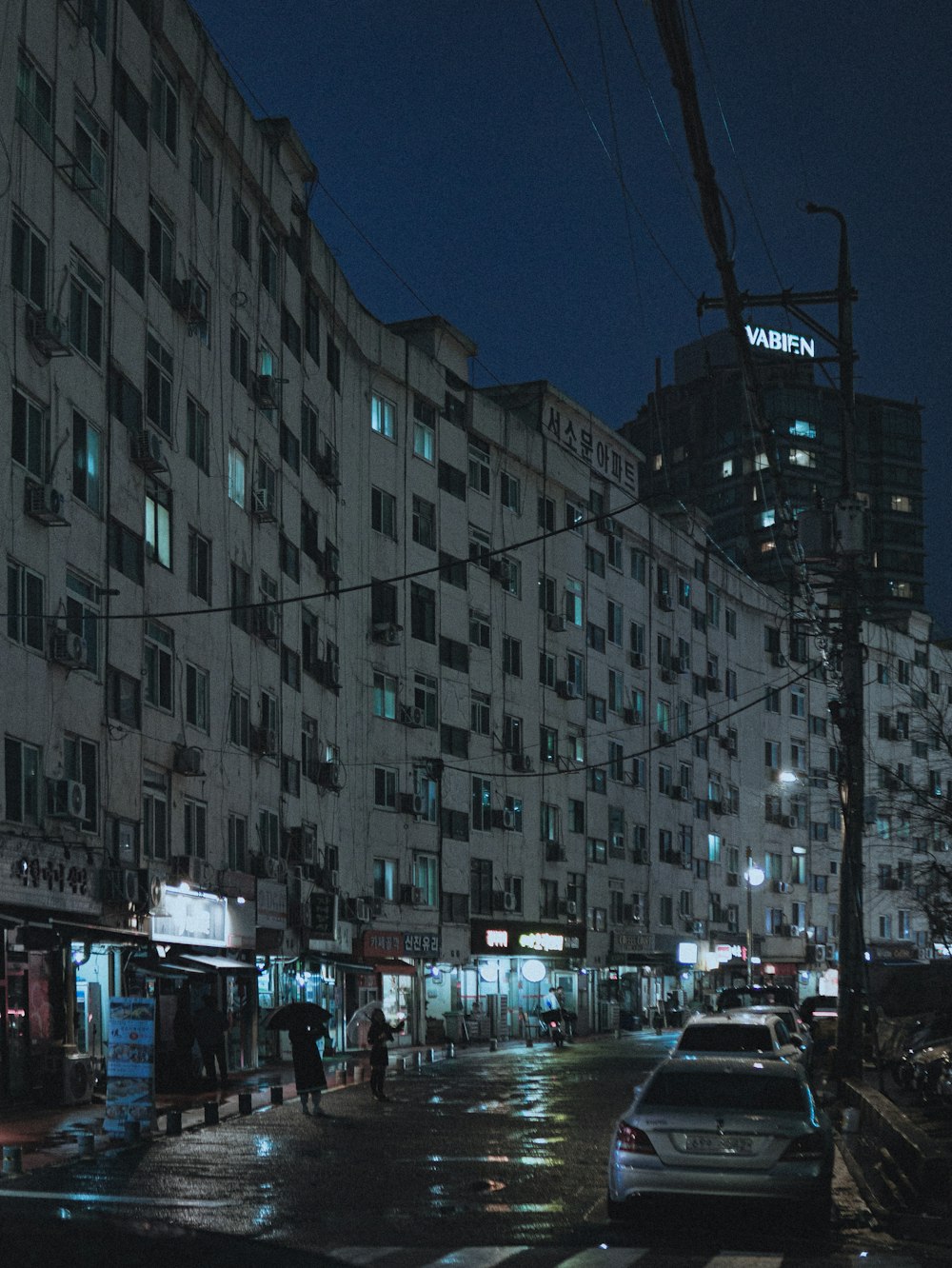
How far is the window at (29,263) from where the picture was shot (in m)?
27.0

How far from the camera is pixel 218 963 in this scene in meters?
32.3

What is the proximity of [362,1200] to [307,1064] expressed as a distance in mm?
10346

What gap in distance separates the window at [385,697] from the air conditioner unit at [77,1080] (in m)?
23.7

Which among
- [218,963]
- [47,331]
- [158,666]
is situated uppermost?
[47,331]

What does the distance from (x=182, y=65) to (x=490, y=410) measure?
25.8 meters

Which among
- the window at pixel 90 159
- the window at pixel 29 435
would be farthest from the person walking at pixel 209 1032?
the window at pixel 90 159

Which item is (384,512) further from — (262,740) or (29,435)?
(29,435)

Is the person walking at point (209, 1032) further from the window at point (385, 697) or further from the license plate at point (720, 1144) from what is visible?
the window at point (385, 697)

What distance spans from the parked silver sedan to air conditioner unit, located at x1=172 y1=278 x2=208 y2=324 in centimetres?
2370

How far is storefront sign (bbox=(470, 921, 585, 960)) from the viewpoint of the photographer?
5634 cm

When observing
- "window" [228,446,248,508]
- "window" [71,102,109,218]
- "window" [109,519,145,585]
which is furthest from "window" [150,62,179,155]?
"window" [109,519,145,585]

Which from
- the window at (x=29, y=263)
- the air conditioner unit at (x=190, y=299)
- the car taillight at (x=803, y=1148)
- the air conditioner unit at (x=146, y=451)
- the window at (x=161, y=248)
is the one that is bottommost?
A: the car taillight at (x=803, y=1148)

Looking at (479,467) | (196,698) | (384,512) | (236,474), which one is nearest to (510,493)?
(479,467)

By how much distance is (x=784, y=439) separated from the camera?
5551 inches
